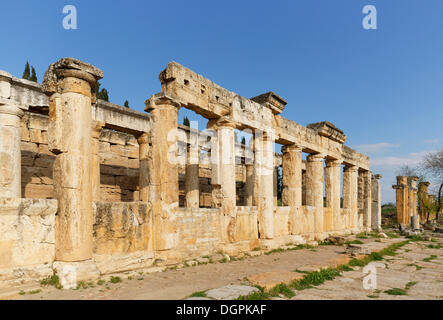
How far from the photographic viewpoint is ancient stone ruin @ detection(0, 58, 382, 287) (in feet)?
18.8

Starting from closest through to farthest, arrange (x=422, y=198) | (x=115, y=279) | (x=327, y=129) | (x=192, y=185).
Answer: (x=115, y=279), (x=192, y=185), (x=327, y=129), (x=422, y=198)

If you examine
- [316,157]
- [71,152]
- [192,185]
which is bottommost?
[192,185]

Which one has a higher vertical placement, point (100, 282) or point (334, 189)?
point (334, 189)

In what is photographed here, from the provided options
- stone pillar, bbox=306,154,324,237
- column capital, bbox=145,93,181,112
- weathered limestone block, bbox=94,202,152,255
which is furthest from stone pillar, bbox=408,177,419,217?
weathered limestone block, bbox=94,202,152,255

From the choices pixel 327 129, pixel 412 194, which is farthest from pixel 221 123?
pixel 412 194

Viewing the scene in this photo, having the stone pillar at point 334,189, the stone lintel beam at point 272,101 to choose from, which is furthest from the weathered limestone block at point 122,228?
the stone pillar at point 334,189

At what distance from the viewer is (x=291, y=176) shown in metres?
13.1

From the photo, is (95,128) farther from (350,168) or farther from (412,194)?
(412,194)

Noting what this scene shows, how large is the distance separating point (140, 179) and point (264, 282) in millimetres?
6339

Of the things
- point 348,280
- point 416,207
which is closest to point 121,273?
point 348,280

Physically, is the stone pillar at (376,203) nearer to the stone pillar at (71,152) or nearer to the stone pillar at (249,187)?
the stone pillar at (249,187)

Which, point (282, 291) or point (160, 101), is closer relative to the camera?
point (282, 291)

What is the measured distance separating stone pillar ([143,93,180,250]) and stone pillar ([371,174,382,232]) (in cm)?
1731
